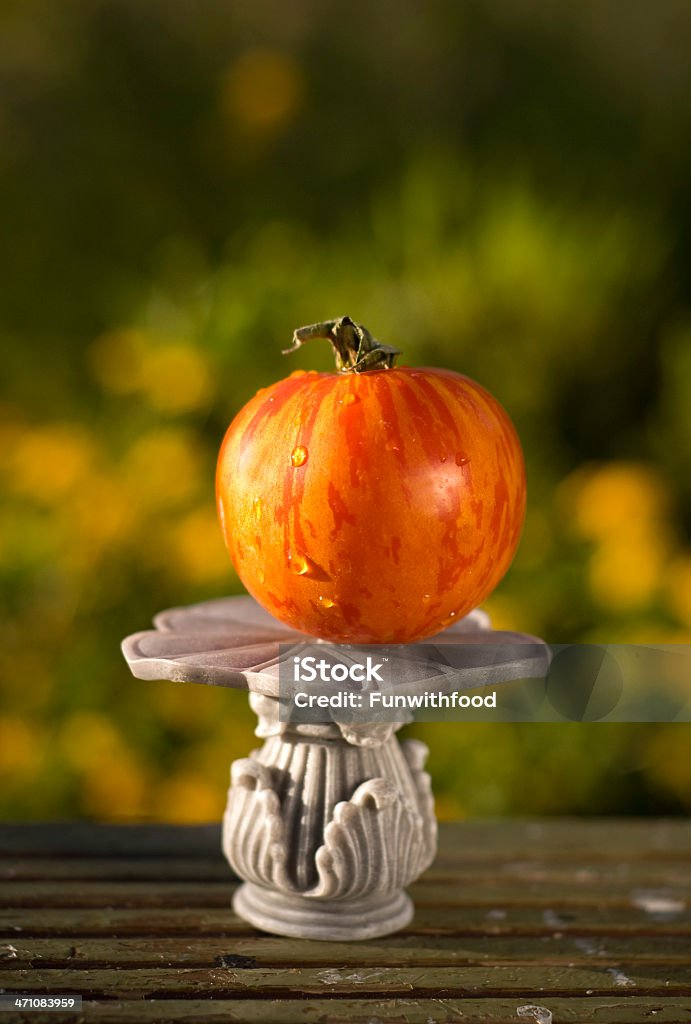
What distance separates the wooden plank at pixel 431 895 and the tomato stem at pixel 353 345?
2.27ft

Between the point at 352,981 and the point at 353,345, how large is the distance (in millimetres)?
691

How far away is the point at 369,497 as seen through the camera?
113 centimetres

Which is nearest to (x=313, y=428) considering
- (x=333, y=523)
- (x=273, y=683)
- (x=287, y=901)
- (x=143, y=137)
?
(x=333, y=523)

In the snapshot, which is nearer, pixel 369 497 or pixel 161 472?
pixel 369 497

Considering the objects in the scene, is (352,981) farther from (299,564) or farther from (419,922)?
(299,564)

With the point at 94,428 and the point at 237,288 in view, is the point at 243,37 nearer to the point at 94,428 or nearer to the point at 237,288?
the point at 237,288

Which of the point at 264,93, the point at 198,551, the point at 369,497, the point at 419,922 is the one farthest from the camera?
the point at 264,93

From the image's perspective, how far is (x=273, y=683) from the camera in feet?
3.71

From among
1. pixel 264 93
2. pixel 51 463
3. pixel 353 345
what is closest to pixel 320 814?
pixel 353 345

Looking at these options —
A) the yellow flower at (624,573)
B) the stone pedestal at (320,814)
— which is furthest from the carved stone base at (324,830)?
the yellow flower at (624,573)

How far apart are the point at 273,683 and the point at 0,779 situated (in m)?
1.29

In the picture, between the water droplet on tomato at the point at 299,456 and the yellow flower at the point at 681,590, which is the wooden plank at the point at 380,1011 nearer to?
the water droplet on tomato at the point at 299,456

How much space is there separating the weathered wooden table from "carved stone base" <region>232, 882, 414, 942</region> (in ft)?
0.04

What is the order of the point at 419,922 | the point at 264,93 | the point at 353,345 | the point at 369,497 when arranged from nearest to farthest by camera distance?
1. the point at 369,497
2. the point at 353,345
3. the point at 419,922
4. the point at 264,93
